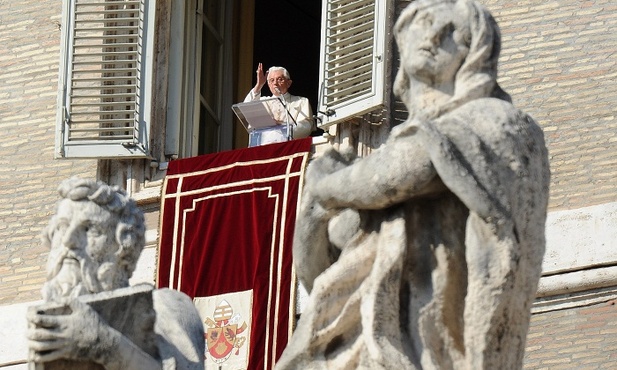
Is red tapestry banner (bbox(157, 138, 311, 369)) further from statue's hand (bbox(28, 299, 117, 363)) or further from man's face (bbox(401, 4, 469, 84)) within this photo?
man's face (bbox(401, 4, 469, 84))

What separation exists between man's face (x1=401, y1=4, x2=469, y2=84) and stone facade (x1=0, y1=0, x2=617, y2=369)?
7872mm

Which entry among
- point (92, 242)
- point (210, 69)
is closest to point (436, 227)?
point (92, 242)

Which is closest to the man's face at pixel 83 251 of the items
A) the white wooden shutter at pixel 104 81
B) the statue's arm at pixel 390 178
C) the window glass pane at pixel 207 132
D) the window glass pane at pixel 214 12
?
the statue's arm at pixel 390 178

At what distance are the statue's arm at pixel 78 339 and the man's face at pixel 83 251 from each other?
0.38 m

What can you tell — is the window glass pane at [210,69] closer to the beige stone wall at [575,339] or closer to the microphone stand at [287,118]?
the microphone stand at [287,118]

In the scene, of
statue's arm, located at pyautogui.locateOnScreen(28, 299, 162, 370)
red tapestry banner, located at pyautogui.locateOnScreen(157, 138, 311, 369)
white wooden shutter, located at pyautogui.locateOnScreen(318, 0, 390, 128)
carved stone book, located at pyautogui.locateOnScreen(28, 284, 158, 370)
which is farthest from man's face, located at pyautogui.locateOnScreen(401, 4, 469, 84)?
white wooden shutter, located at pyautogui.locateOnScreen(318, 0, 390, 128)

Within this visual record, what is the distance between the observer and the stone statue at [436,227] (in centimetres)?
1055

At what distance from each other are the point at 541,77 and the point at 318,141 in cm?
159

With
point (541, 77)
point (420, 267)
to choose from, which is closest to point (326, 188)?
point (420, 267)

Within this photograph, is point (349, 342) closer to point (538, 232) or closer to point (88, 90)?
point (538, 232)

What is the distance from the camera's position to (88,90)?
21500 mm

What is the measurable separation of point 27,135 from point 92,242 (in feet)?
33.2

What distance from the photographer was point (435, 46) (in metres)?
10.9

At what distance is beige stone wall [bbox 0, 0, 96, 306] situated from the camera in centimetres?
2148
